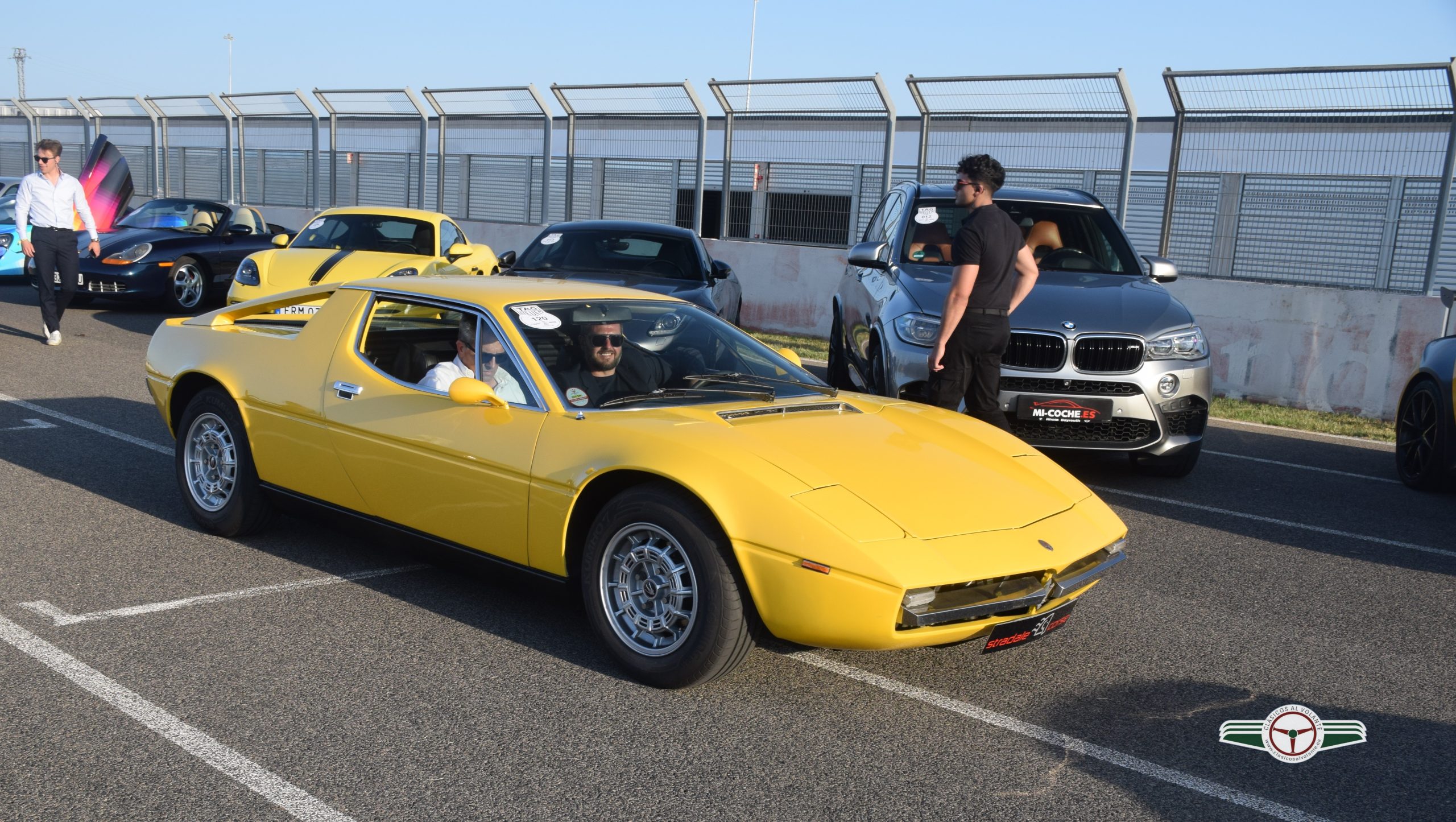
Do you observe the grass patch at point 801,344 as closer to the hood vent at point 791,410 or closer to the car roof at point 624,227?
the car roof at point 624,227

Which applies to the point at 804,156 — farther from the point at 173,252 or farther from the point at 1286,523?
Result: the point at 1286,523

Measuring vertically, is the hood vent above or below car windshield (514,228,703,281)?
below

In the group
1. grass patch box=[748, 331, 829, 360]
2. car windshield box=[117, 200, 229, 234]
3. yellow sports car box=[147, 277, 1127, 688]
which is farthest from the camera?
car windshield box=[117, 200, 229, 234]

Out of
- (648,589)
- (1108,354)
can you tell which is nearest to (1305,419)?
(1108,354)

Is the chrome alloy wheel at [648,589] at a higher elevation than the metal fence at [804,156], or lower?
lower

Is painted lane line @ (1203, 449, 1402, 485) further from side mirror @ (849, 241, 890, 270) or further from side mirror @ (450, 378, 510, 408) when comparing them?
side mirror @ (450, 378, 510, 408)

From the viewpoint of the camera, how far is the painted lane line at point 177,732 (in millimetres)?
3037

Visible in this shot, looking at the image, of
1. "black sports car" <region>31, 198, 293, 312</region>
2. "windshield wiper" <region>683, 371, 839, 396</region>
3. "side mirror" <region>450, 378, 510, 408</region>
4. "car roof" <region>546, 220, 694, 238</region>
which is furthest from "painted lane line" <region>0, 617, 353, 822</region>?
"black sports car" <region>31, 198, 293, 312</region>

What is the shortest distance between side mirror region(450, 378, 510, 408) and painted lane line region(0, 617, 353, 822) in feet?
4.43

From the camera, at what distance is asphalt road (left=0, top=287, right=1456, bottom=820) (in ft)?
10.4

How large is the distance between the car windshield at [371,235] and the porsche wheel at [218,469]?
6528mm

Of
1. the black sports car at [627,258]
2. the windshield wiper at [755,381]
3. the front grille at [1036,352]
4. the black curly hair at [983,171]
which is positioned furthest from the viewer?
the black sports car at [627,258]

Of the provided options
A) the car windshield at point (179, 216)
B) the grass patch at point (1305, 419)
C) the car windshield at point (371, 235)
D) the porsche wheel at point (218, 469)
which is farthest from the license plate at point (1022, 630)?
the car windshield at point (179, 216)

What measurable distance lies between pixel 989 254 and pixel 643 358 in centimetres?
253
